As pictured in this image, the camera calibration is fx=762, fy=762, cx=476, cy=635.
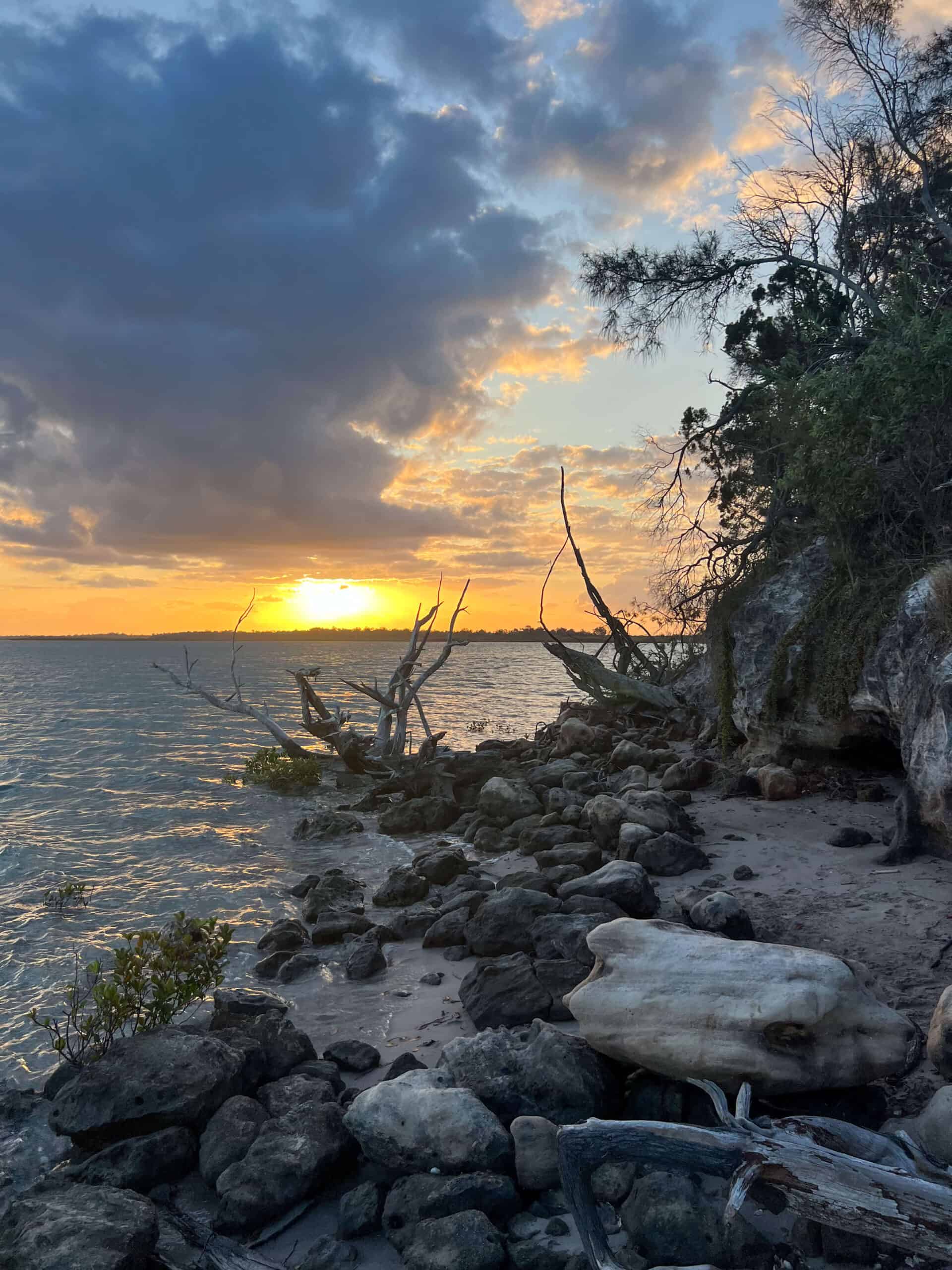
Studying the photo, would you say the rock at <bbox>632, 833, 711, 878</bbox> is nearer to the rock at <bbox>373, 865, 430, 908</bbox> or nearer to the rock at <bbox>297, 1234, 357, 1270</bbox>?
the rock at <bbox>373, 865, 430, 908</bbox>

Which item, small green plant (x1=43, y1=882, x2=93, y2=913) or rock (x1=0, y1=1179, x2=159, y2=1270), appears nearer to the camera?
rock (x1=0, y1=1179, x2=159, y2=1270)

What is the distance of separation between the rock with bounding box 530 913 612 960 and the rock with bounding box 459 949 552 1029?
1.01 feet

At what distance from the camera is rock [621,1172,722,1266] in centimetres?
361

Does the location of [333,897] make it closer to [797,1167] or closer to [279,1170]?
[279,1170]

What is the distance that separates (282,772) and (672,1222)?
16.3m

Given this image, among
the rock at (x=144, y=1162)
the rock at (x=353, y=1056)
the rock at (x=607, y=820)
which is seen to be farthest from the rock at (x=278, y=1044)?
the rock at (x=607, y=820)

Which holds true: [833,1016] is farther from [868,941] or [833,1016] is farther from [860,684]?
[860,684]

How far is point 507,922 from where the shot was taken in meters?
7.61

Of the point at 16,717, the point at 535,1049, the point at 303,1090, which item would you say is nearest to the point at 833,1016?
the point at 535,1049

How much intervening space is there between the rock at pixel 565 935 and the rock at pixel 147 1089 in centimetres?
275

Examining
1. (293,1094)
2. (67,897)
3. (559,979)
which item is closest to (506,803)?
(67,897)

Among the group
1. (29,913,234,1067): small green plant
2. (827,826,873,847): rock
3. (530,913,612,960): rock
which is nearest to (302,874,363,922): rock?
(29,913,234,1067): small green plant

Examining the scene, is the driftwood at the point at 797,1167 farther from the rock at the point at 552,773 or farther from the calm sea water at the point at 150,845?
the rock at the point at 552,773

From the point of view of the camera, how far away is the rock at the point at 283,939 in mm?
8680
